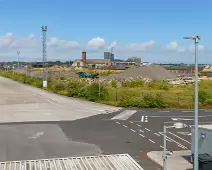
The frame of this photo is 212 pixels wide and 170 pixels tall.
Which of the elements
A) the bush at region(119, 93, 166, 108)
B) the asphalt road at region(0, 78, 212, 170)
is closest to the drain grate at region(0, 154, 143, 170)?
the asphalt road at region(0, 78, 212, 170)

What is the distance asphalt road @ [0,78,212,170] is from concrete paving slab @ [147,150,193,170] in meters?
0.47

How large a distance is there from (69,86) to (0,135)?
2936cm

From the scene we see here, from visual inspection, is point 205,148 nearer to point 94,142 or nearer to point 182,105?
point 94,142

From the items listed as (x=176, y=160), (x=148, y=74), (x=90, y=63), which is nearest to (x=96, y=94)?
(x=176, y=160)

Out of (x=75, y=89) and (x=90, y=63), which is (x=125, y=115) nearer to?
(x=75, y=89)

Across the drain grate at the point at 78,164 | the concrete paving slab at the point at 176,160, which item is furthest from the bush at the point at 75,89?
the drain grate at the point at 78,164

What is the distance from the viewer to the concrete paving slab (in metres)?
17.2

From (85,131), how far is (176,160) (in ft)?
31.8

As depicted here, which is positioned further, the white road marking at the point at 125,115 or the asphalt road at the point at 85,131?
the white road marking at the point at 125,115

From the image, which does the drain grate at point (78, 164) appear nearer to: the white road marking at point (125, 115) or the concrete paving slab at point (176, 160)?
the concrete paving slab at point (176, 160)

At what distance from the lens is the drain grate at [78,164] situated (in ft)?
56.4

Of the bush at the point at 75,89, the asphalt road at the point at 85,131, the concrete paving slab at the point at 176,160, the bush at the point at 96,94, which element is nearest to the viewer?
the concrete paving slab at the point at 176,160

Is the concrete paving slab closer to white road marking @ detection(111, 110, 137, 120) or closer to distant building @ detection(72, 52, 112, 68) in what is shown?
white road marking @ detection(111, 110, 137, 120)

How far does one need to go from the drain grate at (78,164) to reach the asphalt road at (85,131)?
2.47 ft
